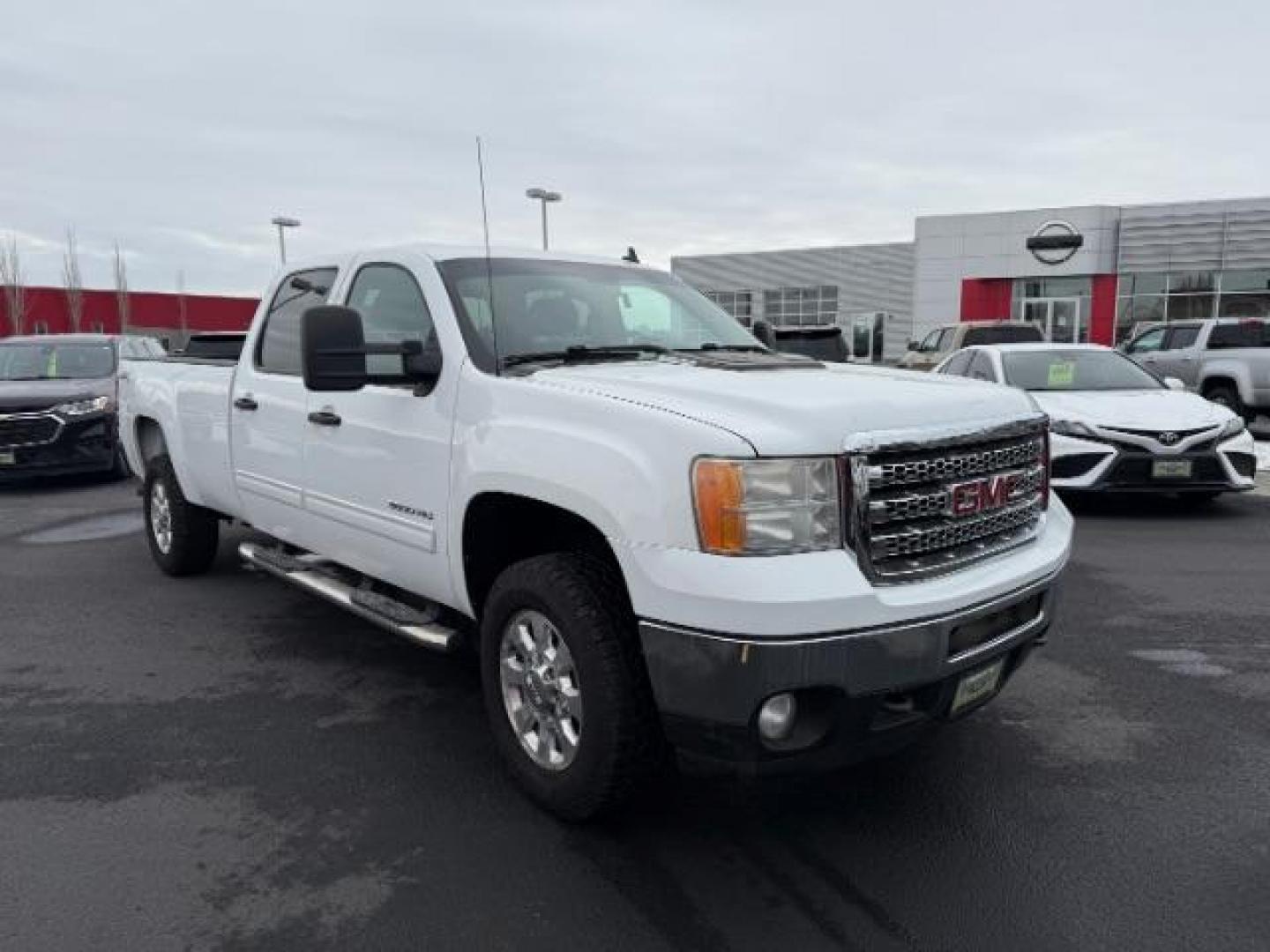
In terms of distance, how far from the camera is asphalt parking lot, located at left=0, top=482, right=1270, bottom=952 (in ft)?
8.84

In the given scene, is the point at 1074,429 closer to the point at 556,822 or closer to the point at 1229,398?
the point at 556,822

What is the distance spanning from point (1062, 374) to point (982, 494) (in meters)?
6.91

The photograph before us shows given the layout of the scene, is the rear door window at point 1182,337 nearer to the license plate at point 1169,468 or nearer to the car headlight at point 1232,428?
the car headlight at point 1232,428

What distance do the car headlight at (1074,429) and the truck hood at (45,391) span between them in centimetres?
968

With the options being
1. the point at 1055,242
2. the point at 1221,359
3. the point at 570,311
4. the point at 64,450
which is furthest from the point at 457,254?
the point at 1055,242

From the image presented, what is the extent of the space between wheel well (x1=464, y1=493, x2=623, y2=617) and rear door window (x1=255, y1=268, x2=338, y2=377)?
5.24 feet

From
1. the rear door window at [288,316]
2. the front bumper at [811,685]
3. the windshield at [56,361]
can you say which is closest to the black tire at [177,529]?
the rear door window at [288,316]

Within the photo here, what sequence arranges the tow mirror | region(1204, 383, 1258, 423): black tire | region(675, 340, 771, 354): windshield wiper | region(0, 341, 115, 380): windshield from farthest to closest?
1. region(1204, 383, 1258, 423): black tire
2. region(0, 341, 115, 380): windshield
3. region(675, 340, 771, 354): windshield wiper
4. the tow mirror

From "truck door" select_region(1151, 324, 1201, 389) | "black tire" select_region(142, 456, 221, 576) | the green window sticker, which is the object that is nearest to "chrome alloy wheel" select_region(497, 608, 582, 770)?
"black tire" select_region(142, 456, 221, 576)

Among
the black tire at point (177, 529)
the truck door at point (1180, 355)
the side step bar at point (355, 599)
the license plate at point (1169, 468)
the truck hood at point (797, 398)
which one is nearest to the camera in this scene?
the truck hood at point (797, 398)

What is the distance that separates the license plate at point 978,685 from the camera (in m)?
2.99

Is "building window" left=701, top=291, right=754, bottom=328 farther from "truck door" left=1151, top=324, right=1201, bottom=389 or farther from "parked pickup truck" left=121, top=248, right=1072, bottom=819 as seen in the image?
"parked pickup truck" left=121, top=248, right=1072, bottom=819

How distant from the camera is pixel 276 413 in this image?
184 inches

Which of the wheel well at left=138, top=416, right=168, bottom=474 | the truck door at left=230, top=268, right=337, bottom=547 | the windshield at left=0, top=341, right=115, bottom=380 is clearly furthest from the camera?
the windshield at left=0, top=341, right=115, bottom=380
